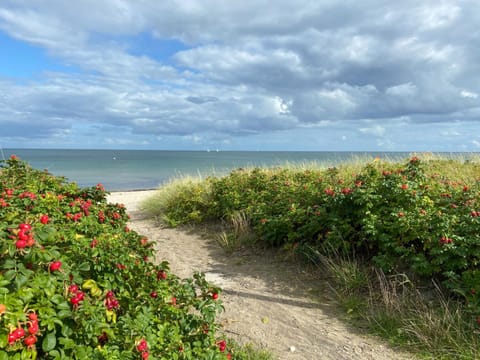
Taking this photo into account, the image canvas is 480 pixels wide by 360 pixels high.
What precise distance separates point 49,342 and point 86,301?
28 centimetres

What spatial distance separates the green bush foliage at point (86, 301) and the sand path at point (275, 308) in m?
0.91

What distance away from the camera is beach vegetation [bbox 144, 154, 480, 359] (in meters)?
3.88

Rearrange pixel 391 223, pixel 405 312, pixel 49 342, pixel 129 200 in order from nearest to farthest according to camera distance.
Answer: pixel 49 342
pixel 405 312
pixel 391 223
pixel 129 200

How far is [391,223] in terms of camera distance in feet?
16.2

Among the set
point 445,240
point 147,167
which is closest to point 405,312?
point 445,240

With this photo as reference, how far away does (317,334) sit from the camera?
13.3 ft

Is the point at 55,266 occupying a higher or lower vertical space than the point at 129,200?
higher

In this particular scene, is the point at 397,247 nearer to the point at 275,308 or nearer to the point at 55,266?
the point at 275,308

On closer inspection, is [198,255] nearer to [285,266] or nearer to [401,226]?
[285,266]

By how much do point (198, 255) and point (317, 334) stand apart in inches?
137

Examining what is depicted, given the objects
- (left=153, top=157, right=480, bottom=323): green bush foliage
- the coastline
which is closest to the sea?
the coastline

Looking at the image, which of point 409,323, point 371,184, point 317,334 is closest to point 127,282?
point 317,334

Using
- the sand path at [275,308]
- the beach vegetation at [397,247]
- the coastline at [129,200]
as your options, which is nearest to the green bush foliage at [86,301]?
the sand path at [275,308]

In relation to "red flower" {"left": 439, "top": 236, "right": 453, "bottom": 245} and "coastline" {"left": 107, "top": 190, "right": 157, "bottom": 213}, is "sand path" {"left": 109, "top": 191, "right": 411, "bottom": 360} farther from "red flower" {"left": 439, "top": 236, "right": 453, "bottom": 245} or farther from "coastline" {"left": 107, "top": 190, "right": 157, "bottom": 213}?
"coastline" {"left": 107, "top": 190, "right": 157, "bottom": 213}
